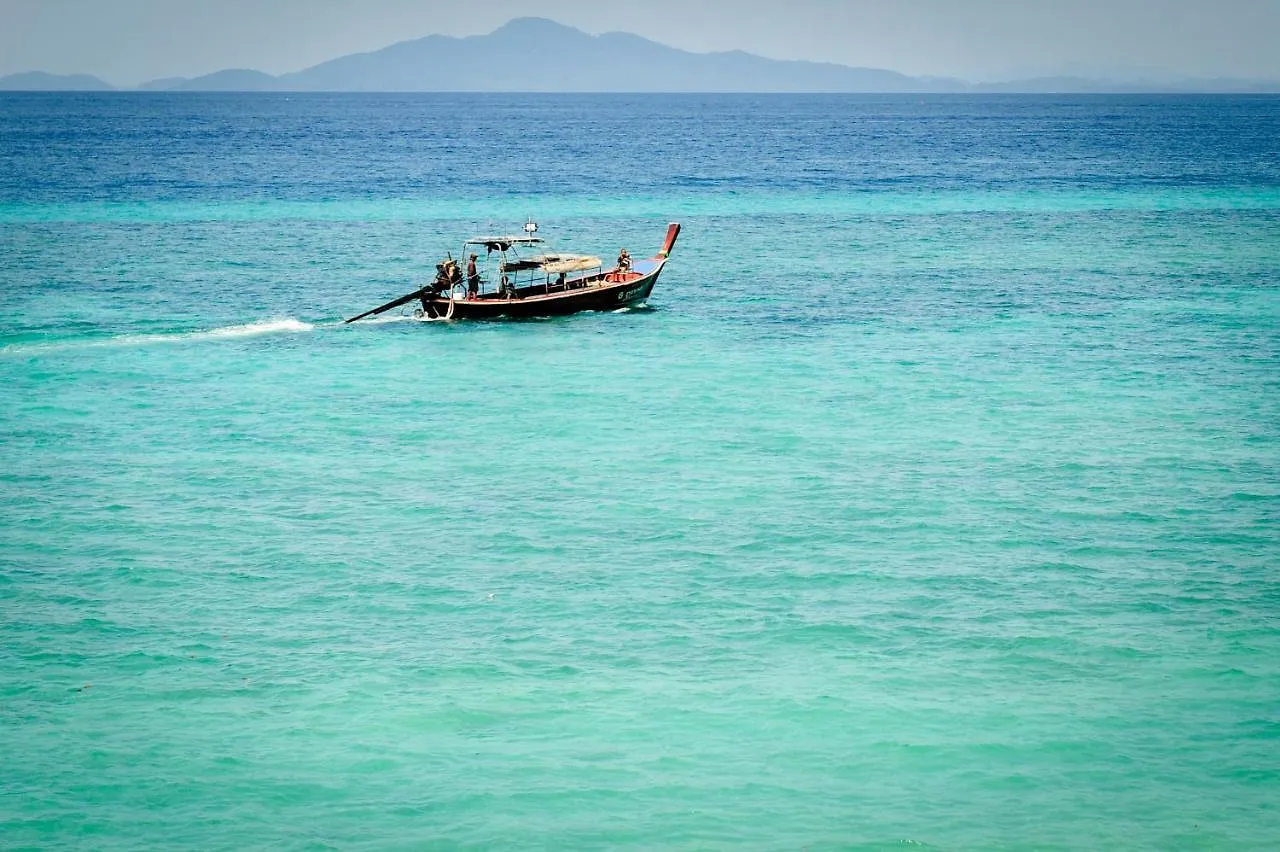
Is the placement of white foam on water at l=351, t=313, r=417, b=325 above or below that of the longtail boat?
below

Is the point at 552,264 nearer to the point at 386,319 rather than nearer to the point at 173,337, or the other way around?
the point at 386,319

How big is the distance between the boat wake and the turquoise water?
235mm

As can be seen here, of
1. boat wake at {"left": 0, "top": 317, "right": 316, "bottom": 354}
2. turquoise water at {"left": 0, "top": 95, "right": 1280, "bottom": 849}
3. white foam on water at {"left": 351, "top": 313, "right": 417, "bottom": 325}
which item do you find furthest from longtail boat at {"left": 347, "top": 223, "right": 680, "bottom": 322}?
boat wake at {"left": 0, "top": 317, "right": 316, "bottom": 354}

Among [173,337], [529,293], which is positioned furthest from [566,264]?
[173,337]

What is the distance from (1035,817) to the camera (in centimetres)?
1562

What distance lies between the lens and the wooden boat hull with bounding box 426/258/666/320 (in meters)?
46.1

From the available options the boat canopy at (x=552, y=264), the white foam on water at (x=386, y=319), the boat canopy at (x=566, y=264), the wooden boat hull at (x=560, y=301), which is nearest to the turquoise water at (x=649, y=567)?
the wooden boat hull at (x=560, y=301)

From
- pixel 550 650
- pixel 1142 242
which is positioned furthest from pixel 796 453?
pixel 1142 242

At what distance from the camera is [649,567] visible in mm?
23359

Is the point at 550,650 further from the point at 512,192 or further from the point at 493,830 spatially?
the point at 512,192

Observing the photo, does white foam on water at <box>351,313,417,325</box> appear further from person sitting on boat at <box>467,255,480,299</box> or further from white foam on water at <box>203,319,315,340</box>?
person sitting on boat at <box>467,255,480,299</box>

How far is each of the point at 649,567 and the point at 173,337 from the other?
84.7 feet

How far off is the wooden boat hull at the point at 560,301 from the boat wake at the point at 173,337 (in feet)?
17.0

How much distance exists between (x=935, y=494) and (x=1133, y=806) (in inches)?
462
